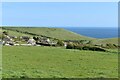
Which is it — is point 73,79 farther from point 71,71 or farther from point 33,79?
point 71,71

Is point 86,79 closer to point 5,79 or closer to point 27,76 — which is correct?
point 27,76

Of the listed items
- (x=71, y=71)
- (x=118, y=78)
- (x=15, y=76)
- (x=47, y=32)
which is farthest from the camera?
(x=47, y=32)

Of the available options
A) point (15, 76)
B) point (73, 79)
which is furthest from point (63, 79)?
point (15, 76)

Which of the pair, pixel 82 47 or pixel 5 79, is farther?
pixel 82 47

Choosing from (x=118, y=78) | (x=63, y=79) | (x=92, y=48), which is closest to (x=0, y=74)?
(x=63, y=79)

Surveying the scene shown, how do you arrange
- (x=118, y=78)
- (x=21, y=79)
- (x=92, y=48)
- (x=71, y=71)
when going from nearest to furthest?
(x=21, y=79) < (x=118, y=78) < (x=71, y=71) < (x=92, y=48)

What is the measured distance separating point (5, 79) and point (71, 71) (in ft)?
22.0

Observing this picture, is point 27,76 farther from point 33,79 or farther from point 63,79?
point 63,79

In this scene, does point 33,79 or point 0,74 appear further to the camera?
point 0,74

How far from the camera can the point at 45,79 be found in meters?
17.8

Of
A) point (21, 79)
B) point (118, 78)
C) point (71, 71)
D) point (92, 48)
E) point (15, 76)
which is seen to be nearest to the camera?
point (21, 79)

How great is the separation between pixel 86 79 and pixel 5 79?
491cm

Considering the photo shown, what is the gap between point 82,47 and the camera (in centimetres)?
5134

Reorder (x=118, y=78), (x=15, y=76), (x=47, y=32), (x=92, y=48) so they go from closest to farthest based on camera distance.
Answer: (x=15, y=76) < (x=118, y=78) < (x=92, y=48) < (x=47, y=32)
